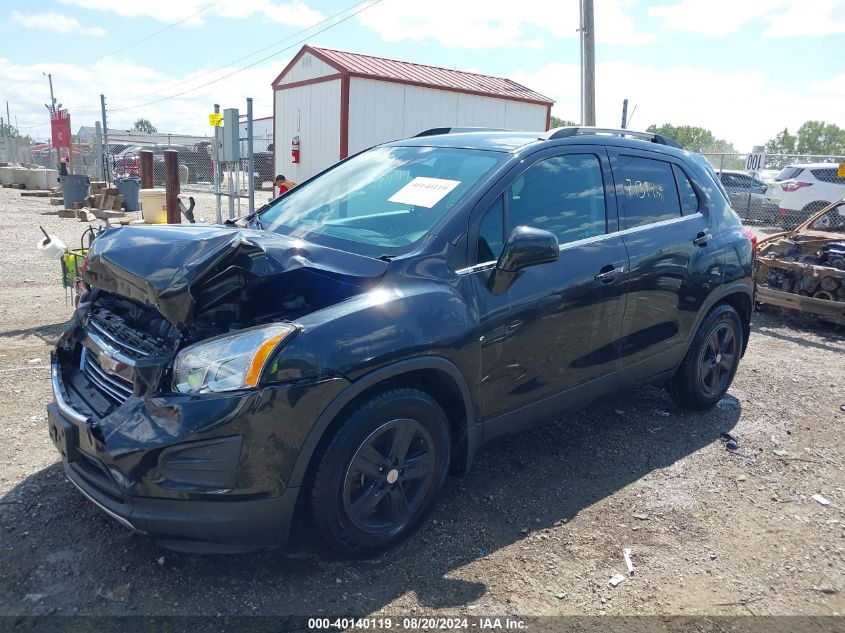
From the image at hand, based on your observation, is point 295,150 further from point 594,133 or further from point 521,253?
point 521,253

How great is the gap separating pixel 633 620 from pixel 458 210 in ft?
6.41

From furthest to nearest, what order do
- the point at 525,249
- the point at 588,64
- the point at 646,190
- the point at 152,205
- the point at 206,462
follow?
the point at 152,205
the point at 588,64
the point at 646,190
the point at 525,249
the point at 206,462

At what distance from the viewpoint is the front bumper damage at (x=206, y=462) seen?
2.51m

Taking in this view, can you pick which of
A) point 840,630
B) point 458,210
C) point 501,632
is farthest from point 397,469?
point 840,630

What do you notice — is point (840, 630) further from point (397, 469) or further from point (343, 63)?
point (343, 63)

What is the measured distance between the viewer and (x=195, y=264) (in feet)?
8.82

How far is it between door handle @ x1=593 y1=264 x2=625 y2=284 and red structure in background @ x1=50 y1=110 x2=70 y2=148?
25.7 m

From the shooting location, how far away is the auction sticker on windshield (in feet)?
11.3

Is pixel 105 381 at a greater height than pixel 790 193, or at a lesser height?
lesser

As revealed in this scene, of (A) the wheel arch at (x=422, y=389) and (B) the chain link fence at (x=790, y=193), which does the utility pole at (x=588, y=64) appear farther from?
(A) the wheel arch at (x=422, y=389)

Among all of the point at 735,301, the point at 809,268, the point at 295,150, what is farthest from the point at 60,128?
the point at 735,301

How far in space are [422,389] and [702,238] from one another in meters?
2.50

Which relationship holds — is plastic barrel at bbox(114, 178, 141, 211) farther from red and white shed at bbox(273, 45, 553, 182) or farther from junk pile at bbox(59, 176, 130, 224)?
red and white shed at bbox(273, 45, 553, 182)

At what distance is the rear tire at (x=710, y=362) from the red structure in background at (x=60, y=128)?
25.6 meters
